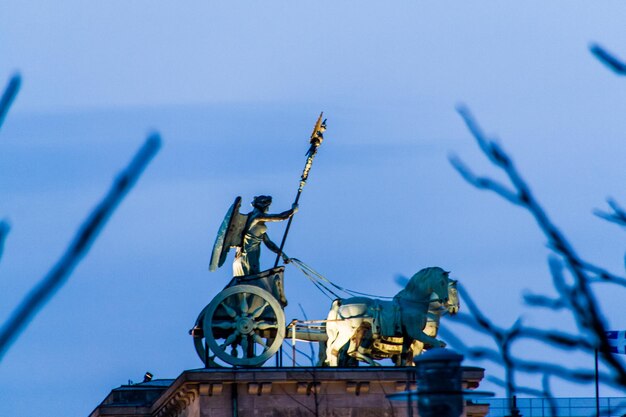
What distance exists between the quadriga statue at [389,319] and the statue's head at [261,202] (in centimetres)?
237

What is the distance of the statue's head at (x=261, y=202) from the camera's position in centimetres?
4122

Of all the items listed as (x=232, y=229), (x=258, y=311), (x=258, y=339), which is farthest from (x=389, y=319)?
(x=232, y=229)

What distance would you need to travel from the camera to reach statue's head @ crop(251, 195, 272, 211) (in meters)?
41.2

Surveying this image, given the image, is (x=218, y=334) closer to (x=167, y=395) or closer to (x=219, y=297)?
(x=219, y=297)

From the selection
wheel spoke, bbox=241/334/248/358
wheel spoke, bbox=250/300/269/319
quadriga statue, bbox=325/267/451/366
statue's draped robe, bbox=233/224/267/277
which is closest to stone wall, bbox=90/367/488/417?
wheel spoke, bbox=241/334/248/358

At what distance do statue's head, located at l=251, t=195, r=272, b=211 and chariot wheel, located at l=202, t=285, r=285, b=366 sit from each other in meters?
1.69

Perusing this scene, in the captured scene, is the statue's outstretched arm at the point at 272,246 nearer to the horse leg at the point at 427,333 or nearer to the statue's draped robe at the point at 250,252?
the statue's draped robe at the point at 250,252

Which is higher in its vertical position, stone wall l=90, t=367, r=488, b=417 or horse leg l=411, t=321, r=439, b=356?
horse leg l=411, t=321, r=439, b=356

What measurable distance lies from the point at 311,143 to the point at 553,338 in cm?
3224

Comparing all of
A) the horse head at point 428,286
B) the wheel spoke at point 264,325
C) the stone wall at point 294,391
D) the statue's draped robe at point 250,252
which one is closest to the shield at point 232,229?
the statue's draped robe at point 250,252

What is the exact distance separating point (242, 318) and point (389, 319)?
276 cm

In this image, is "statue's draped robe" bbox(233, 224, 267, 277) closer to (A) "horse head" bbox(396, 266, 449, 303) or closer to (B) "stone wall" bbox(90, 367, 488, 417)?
(B) "stone wall" bbox(90, 367, 488, 417)

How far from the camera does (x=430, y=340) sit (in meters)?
40.3

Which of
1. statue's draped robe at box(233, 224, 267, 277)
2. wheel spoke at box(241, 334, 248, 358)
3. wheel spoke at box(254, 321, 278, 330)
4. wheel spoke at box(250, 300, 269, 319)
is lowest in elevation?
wheel spoke at box(241, 334, 248, 358)
